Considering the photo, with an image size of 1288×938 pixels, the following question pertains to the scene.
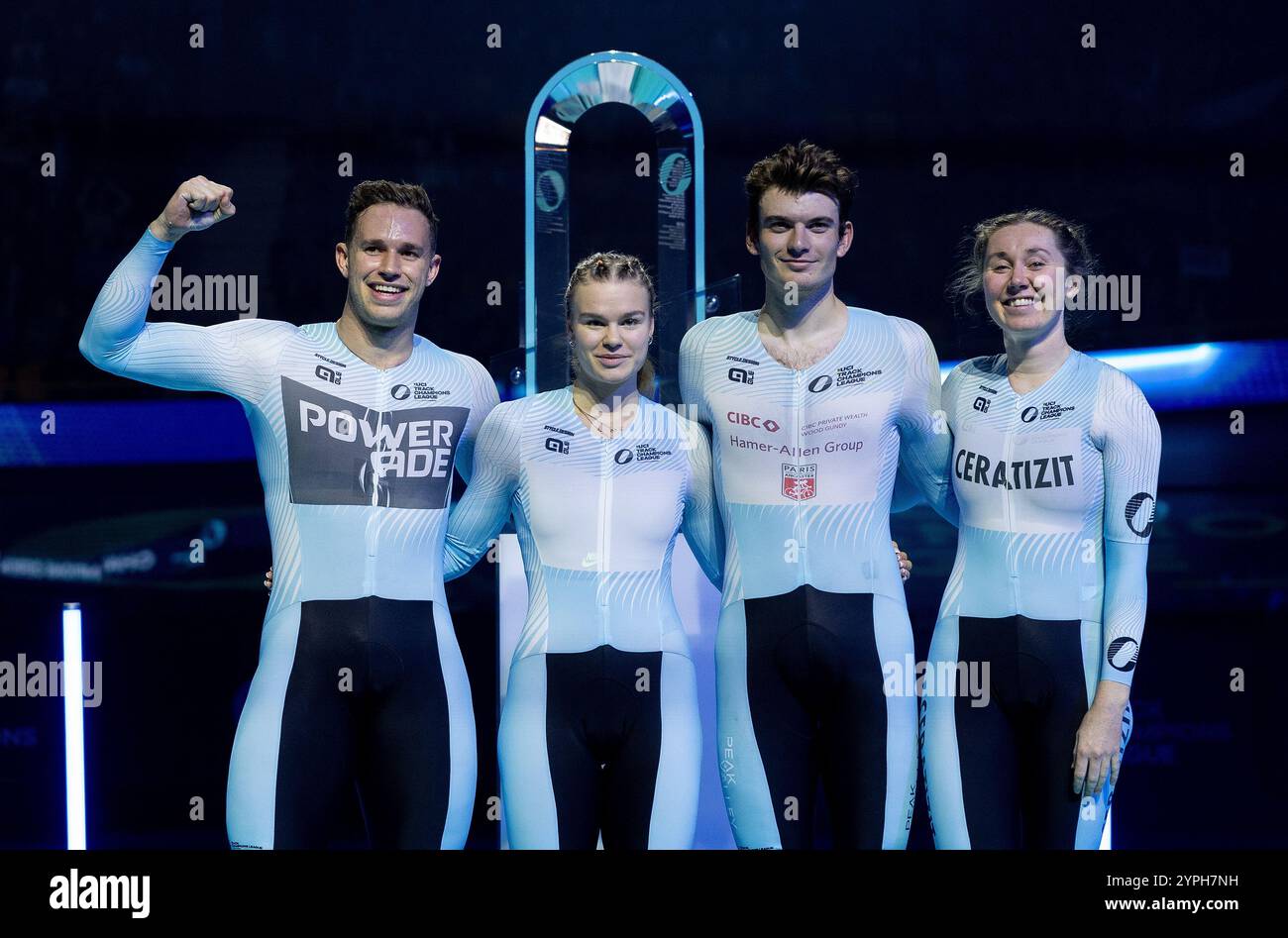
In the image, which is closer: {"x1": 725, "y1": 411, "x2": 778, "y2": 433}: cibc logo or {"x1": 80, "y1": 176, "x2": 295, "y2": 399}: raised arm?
{"x1": 80, "y1": 176, "x2": 295, "y2": 399}: raised arm

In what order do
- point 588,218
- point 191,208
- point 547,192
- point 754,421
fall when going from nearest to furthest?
point 191,208, point 754,421, point 547,192, point 588,218

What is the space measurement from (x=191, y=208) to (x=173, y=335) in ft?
0.96

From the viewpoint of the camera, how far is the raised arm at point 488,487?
10.5 ft

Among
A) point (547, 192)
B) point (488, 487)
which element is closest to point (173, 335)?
point (488, 487)

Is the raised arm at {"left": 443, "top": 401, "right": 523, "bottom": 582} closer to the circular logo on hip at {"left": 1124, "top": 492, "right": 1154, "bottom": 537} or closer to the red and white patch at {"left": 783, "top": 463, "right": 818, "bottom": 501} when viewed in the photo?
the red and white patch at {"left": 783, "top": 463, "right": 818, "bottom": 501}

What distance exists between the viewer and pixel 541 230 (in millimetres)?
3461

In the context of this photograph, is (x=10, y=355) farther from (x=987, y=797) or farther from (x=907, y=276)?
(x=987, y=797)

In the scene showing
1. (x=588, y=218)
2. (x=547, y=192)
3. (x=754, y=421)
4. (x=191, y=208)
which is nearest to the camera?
(x=191, y=208)

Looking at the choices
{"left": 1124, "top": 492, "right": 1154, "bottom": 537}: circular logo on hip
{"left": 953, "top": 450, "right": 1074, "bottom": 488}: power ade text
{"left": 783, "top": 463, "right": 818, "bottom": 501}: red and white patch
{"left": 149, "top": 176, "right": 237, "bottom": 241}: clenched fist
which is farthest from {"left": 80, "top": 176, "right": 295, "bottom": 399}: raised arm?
{"left": 1124, "top": 492, "right": 1154, "bottom": 537}: circular logo on hip

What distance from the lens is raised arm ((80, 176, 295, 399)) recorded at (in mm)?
3086

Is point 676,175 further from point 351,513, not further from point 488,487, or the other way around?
point 351,513

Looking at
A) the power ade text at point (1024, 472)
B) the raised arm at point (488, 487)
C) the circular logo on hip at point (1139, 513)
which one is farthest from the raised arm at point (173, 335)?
the circular logo on hip at point (1139, 513)

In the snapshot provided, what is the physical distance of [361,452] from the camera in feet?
10.4

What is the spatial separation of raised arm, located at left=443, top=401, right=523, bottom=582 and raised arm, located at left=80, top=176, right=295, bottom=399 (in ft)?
1.74
